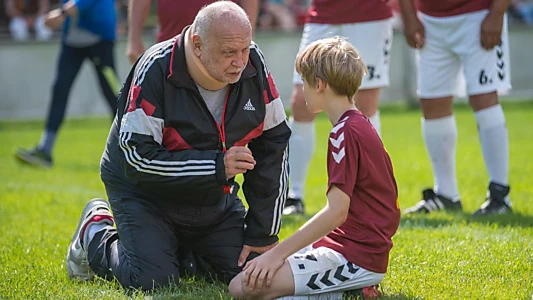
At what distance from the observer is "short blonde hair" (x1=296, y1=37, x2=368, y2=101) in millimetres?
3420

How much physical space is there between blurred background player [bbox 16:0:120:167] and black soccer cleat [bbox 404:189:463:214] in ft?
12.9

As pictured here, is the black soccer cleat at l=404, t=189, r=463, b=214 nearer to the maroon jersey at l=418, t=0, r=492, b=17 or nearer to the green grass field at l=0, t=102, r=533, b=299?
the green grass field at l=0, t=102, r=533, b=299

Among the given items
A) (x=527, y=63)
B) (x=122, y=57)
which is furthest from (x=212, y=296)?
(x=527, y=63)

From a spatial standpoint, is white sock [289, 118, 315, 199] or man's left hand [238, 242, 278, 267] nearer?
man's left hand [238, 242, 278, 267]

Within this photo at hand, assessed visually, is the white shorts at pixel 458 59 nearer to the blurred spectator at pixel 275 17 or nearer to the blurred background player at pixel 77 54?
the blurred background player at pixel 77 54

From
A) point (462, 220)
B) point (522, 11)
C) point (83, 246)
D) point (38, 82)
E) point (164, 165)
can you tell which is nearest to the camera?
point (164, 165)

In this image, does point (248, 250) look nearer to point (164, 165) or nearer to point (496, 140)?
point (164, 165)

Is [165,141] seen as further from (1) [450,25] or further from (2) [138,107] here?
(1) [450,25]

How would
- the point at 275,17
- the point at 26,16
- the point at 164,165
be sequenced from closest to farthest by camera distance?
1. the point at 164,165
2. the point at 275,17
3. the point at 26,16

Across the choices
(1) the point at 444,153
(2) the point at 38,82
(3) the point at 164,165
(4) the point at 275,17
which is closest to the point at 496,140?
(1) the point at 444,153

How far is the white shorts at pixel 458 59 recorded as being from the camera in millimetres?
5391

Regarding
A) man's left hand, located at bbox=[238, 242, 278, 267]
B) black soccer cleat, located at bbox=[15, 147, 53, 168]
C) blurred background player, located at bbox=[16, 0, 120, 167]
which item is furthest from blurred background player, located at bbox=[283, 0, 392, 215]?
black soccer cleat, located at bbox=[15, 147, 53, 168]

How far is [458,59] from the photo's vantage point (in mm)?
5641

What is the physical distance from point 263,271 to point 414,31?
285 cm
